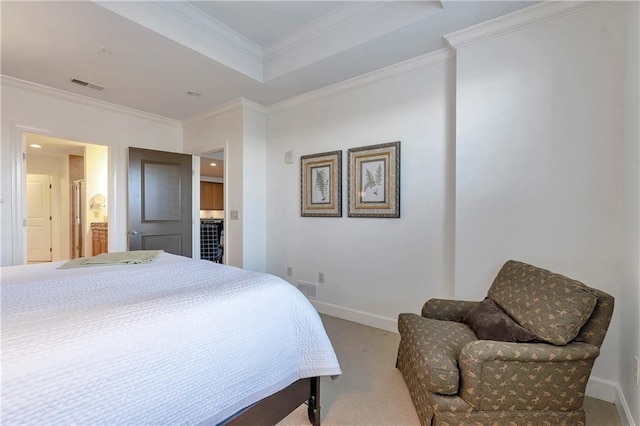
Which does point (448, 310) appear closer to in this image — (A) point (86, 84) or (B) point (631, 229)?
(B) point (631, 229)

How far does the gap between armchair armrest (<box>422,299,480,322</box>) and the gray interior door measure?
347 cm

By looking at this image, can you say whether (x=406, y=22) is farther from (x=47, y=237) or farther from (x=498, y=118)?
(x=47, y=237)

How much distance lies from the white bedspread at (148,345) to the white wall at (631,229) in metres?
1.60

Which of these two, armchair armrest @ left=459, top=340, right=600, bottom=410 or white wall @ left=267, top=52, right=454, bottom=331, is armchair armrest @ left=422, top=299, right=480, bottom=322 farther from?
armchair armrest @ left=459, top=340, right=600, bottom=410

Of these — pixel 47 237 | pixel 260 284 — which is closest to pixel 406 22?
pixel 260 284

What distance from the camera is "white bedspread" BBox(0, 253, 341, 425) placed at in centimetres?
79

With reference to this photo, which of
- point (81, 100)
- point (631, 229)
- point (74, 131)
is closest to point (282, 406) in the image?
point (631, 229)

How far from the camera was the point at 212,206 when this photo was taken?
9102 mm

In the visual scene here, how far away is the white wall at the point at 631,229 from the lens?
1491 mm

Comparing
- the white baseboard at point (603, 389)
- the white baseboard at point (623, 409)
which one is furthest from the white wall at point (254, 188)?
the white baseboard at point (623, 409)

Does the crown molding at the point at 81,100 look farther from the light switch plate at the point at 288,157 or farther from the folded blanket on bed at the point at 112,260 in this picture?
the folded blanket on bed at the point at 112,260

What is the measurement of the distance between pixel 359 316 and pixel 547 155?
7.13 feet

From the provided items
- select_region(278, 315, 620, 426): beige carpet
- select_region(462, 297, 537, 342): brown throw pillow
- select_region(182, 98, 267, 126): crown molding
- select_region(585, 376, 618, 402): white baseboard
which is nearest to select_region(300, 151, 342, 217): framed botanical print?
select_region(182, 98, 267, 126): crown molding

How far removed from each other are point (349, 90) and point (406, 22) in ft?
3.30
